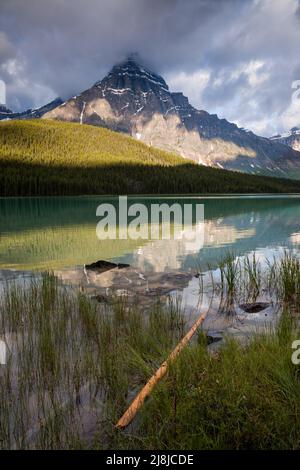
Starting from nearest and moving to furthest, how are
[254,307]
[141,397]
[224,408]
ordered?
[224,408] < [141,397] < [254,307]

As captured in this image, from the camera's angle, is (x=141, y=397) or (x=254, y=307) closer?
(x=141, y=397)

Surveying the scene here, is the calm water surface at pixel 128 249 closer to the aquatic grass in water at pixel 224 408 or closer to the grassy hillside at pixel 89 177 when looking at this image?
the aquatic grass in water at pixel 224 408

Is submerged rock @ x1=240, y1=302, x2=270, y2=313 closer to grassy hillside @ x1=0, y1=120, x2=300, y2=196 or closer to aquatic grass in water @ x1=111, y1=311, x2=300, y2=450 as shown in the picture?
aquatic grass in water @ x1=111, y1=311, x2=300, y2=450

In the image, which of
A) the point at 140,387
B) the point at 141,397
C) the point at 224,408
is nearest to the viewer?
the point at 224,408

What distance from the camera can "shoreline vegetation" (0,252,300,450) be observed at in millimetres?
3893

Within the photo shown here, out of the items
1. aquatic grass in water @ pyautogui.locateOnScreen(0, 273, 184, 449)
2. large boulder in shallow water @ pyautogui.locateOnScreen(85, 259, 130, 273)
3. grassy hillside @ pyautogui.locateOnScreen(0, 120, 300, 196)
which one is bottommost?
aquatic grass in water @ pyautogui.locateOnScreen(0, 273, 184, 449)

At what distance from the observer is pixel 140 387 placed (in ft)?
17.3

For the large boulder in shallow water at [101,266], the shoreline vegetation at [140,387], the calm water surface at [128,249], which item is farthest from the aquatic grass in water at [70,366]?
the calm water surface at [128,249]

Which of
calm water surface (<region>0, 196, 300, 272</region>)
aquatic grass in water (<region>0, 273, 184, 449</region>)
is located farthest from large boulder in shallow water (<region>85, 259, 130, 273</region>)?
aquatic grass in water (<region>0, 273, 184, 449</region>)

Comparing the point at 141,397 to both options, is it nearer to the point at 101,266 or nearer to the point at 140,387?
the point at 140,387

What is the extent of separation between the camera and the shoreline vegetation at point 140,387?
3.89 meters

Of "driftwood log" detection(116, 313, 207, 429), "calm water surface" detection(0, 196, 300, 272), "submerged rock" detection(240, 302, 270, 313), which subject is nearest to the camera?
"driftwood log" detection(116, 313, 207, 429)

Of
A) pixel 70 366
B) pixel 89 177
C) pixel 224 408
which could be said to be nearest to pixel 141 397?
pixel 224 408
